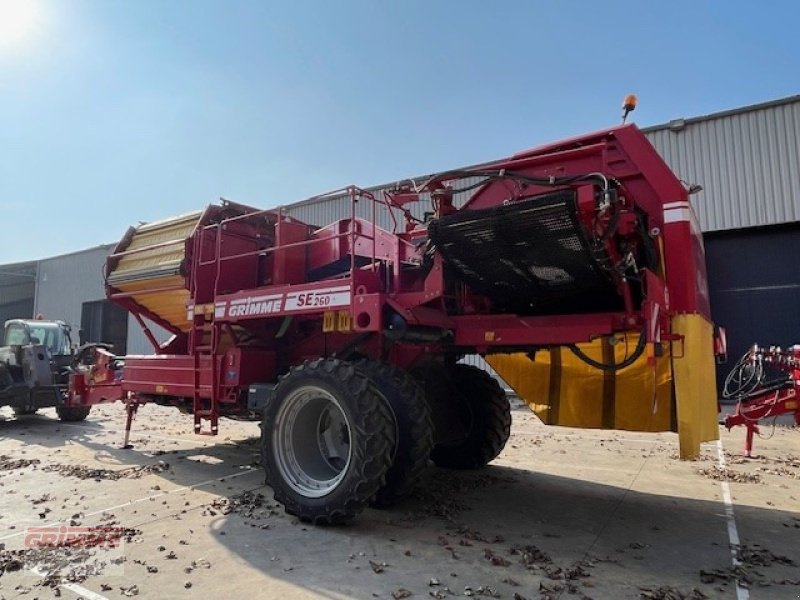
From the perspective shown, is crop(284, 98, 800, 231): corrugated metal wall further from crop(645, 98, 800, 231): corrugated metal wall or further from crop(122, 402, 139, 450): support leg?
crop(122, 402, 139, 450): support leg

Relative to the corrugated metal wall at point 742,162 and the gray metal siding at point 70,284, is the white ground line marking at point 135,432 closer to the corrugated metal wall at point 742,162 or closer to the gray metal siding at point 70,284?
the corrugated metal wall at point 742,162

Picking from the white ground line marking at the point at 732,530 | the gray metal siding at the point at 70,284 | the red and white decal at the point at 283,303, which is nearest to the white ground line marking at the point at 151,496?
the red and white decal at the point at 283,303

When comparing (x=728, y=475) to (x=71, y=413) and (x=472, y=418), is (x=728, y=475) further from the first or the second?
(x=71, y=413)

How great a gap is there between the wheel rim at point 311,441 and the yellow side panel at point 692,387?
2697mm

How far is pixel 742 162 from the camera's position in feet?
43.5

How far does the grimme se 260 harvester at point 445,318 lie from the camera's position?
426 cm

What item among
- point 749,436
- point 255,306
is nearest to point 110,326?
point 255,306

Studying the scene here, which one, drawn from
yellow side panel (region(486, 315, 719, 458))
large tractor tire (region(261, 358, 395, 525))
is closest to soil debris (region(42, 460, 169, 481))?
large tractor tire (region(261, 358, 395, 525))

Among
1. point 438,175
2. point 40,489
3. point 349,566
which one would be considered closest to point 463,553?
point 349,566

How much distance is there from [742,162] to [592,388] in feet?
33.3

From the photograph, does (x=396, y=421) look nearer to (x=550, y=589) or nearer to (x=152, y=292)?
(x=550, y=589)

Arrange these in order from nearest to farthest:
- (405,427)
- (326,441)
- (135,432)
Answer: (405,427) → (326,441) → (135,432)

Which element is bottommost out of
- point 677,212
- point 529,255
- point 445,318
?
point 445,318

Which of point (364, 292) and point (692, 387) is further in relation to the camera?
point (364, 292)
